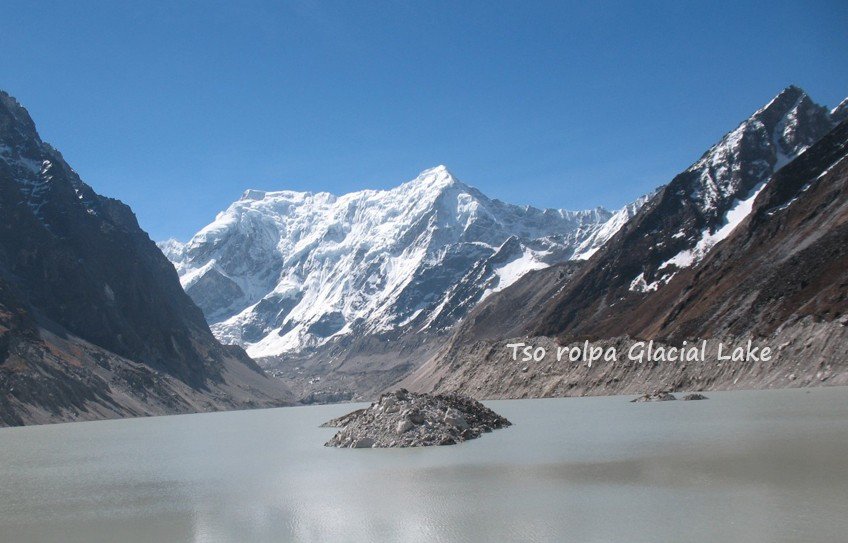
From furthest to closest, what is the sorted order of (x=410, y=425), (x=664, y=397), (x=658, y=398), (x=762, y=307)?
(x=762, y=307), (x=658, y=398), (x=664, y=397), (x=410, y=425)

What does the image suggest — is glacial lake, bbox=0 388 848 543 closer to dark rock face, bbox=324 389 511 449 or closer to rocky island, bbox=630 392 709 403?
dark rock face, bbox=324 389 511 449

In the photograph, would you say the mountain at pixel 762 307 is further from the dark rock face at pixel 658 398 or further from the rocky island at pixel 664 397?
the dark rock face at pixel 658 398

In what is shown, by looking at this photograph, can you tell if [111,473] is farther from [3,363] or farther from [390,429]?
[3,363]

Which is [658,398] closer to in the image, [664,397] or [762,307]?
[664,397]

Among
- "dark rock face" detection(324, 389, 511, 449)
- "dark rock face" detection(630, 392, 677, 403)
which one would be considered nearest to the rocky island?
"dark rock face" detection(630, 392, 677, 403)

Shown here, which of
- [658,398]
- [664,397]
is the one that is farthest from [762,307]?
[664,397]

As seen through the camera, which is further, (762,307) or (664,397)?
(762,307)
